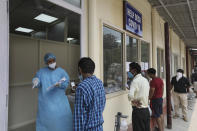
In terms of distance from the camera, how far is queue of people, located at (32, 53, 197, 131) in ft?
4.44

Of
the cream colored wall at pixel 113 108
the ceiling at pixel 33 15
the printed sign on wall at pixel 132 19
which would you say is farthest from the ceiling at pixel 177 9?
the cream colored wall at pixel 113 108

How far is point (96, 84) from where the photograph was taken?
1441 millimetres

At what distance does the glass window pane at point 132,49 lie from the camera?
4.06m

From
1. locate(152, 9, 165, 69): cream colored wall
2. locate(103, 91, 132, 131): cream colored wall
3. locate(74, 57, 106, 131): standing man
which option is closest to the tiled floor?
locate(103, 91, 132, 131): cream colored wall

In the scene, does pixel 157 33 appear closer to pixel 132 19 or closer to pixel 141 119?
pixel 132 19

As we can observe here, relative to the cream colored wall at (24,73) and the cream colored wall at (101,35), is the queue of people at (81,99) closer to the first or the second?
the cream colored wall at (101,35)

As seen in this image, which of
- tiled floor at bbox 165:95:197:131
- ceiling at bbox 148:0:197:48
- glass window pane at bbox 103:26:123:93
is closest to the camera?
glass window pane at bbox 103:26:123:93

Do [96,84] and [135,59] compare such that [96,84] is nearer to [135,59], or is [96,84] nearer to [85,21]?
[85,21]

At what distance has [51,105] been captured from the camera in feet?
6.11

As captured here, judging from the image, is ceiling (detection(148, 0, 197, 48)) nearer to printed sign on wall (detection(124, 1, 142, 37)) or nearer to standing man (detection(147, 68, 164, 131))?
printed sign on wall (detection(124, 1, 142, 37))

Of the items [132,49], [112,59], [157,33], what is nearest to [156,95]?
[112,59]

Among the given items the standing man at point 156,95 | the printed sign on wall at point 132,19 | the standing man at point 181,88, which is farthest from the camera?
the standing man at point 181,88

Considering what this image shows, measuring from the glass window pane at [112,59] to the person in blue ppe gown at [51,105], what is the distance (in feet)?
4.50

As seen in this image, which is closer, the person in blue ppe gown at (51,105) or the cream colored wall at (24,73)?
the person in blue ppe gown at (51,105)
